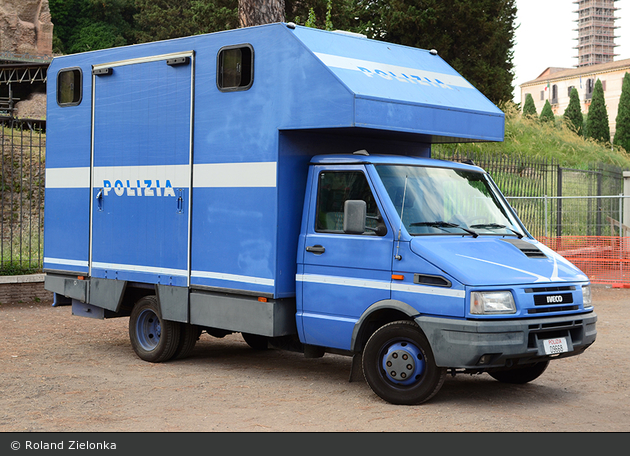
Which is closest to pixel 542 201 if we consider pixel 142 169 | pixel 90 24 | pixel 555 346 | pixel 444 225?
pixel 142 169

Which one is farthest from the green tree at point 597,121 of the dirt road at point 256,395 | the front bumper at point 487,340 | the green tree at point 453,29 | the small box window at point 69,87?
the front bumper at point 487,340

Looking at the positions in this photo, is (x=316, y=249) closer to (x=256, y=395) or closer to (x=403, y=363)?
(x=403, y=363)

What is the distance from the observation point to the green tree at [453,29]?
29.8 meters

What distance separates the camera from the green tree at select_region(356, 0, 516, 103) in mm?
29828

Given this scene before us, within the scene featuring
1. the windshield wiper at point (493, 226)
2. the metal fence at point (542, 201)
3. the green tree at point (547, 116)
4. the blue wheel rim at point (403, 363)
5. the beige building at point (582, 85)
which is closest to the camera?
the blue wheel rim at point (403, 363)

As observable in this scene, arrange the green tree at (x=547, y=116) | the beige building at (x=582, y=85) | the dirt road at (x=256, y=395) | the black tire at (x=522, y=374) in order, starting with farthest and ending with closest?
the beige building at (x=582, y=85) → the green tree at (x=547, y=116) → the black tire at (x=522, y=374) → the dirt road at (x=256, y=395)

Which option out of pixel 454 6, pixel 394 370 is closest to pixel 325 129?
pixel 394 370

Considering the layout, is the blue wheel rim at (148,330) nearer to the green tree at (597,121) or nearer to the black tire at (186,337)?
the black tire at (186,337)

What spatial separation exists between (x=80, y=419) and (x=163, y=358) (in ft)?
8.67

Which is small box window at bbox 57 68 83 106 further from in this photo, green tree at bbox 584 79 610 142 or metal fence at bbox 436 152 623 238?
green tree at bbox 584 79 610 142

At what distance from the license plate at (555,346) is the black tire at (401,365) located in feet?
2.96

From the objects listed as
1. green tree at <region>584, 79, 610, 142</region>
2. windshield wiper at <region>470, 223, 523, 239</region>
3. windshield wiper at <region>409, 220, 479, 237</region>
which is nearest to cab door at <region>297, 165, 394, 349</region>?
windshield wiper at <region>409, 220, 479, 237</region>

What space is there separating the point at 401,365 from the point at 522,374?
1.75 metres

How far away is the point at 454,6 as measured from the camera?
29.9m
